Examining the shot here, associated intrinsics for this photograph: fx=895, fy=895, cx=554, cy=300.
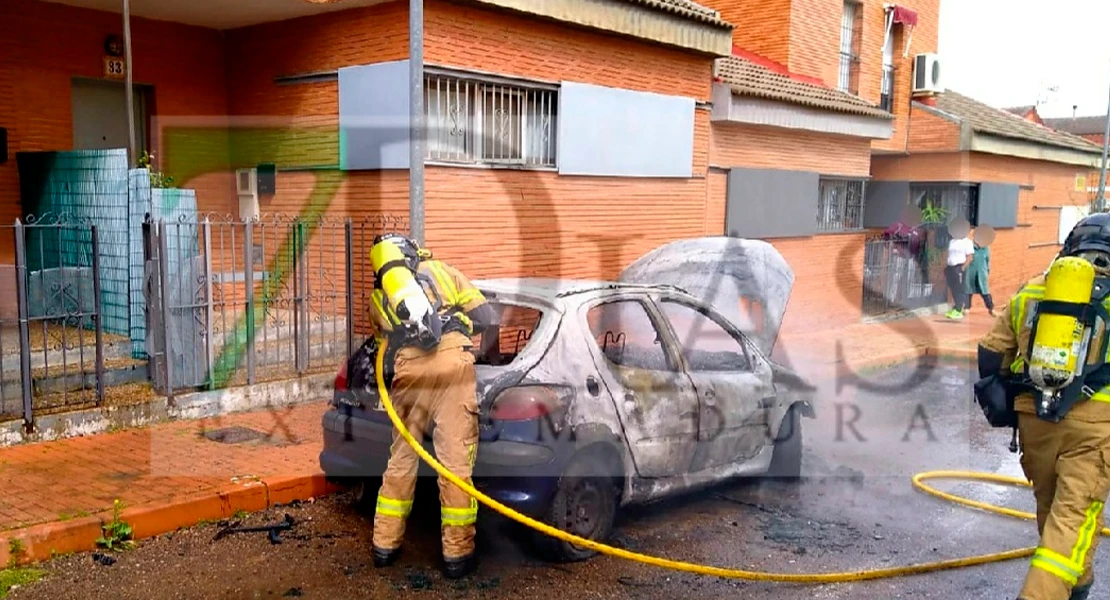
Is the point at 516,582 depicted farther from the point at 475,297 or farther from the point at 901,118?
the point at 901,118

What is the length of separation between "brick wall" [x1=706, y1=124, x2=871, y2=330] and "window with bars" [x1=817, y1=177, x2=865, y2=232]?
21cm

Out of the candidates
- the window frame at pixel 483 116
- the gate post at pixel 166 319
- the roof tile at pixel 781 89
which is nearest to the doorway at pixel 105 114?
the gate post at pixel 166 319

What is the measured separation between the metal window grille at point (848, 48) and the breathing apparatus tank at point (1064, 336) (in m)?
13.6

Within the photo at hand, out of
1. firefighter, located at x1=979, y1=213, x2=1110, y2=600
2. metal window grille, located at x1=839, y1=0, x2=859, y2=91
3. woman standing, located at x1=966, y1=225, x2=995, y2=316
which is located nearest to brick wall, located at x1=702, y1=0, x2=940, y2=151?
metal window grille, located at x1=839, y1=0, x2=859, y2=91

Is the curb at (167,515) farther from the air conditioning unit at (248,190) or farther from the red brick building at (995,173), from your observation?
the red brick building at (995,173)

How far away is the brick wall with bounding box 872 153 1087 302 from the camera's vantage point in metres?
17.8

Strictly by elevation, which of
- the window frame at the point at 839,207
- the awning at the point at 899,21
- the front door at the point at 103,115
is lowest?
the window frame at the point at 839,207

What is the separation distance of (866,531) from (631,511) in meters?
1.40

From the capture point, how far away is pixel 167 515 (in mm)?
4984

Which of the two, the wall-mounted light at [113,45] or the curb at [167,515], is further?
the wall-mounted light at [113,45]

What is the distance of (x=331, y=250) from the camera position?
336 inches

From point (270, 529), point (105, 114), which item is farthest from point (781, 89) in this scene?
point (270, 529)

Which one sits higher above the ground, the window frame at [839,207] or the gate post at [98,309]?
the window frame at [839,207]

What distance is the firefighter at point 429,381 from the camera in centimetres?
436
